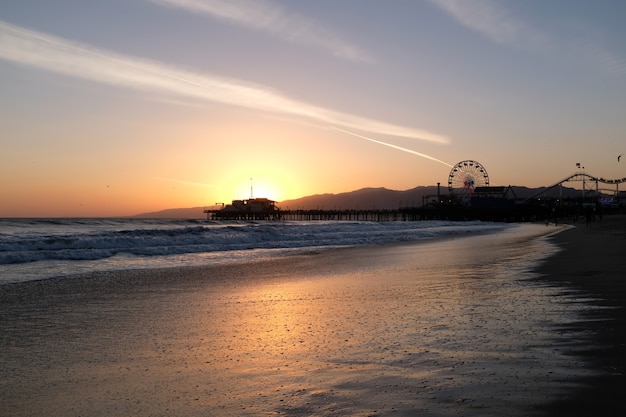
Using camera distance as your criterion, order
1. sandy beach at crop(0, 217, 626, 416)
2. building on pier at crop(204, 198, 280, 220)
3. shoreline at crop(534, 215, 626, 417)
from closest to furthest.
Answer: shoreline at crop(534, 215, 626, 417) < sandy beach at crop(0, 217, 626, 416) < building on pier at crop(204, 198, 280, 220)

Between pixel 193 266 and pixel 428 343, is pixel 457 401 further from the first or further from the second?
pixel 193 266

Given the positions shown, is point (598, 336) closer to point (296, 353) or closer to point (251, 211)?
point (296, 353)

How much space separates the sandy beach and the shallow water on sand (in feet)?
0.08

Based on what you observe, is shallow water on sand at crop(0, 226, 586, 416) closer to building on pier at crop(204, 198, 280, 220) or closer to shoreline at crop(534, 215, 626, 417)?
shoreline at crop(534, 215, 626, 417)

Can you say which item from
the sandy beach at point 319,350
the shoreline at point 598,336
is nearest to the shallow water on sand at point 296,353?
the sandy beach at point 319,350

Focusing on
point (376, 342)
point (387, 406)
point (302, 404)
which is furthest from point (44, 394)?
point (376, 342)

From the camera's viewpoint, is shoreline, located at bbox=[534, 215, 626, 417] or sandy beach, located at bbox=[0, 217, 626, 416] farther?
sandy beach, located at bbox=[0, 217, 626, 416]

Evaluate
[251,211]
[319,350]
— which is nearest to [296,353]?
[319,350]

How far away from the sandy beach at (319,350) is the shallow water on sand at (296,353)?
24 mm

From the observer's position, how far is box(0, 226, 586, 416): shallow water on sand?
495 centimetres

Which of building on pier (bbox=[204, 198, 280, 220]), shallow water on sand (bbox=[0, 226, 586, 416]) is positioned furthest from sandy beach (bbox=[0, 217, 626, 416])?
building on pier (bbox=[204, 198, 280, 220])

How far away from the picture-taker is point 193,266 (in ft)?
68.6

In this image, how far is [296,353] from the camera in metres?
6.84

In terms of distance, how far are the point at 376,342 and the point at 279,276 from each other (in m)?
9.86
